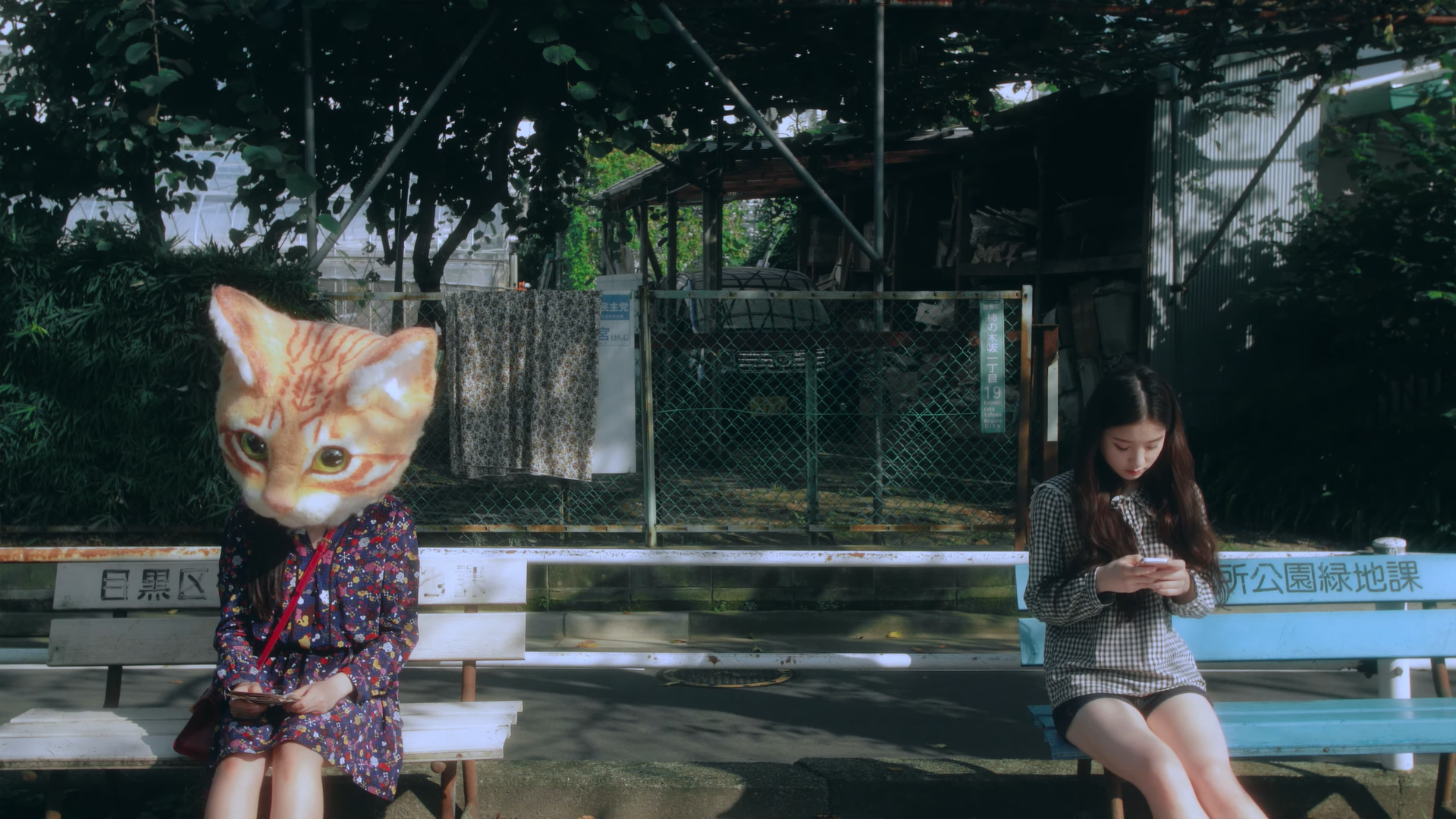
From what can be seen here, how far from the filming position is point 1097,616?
3238mm

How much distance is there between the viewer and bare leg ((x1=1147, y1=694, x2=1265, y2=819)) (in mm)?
2904

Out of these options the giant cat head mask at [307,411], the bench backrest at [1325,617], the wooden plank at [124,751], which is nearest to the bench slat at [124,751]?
the wooden plank at [124,751]

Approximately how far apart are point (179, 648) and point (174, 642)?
29 millimetres

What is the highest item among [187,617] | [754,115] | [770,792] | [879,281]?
[754,115]

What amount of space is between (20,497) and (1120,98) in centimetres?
940

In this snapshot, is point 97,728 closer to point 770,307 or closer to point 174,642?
point 174,642

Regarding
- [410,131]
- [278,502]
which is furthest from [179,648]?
[410,131]

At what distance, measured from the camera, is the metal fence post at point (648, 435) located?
694 centimetres

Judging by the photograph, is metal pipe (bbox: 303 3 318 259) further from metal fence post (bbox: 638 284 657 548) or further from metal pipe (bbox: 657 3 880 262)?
metal pipe (bbox: 657 3 880 262)

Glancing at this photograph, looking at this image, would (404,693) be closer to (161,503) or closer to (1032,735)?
(161,503)

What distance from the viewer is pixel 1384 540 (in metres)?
3.94

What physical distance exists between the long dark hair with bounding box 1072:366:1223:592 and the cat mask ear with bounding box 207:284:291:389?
2293 millimetres

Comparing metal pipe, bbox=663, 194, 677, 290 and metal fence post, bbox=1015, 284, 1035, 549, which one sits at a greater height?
metal pipe, bbox=663, 194, 677, 290

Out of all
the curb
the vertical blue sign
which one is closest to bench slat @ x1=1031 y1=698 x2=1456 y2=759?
the curb
